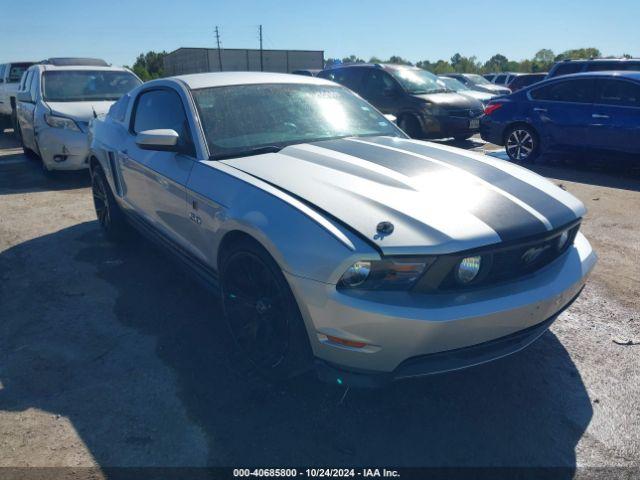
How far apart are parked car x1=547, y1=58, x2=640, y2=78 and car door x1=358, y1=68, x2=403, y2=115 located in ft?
12.1

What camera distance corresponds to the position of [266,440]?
2354 millimetres

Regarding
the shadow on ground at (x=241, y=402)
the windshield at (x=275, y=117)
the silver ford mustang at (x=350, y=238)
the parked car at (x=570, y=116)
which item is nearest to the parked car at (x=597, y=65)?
the parked car at (x=570, y=116)

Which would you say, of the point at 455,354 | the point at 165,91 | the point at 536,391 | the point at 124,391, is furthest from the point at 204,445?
the point at 165,91

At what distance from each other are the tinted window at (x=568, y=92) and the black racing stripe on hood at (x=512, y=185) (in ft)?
19.3

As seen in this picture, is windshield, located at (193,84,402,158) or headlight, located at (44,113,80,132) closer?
windshield, located at (193,84,402,158)

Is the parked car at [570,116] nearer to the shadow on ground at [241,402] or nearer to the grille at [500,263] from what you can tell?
the shadow on ground at [241,402]

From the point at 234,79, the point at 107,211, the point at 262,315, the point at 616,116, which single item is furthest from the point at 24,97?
the point at 616,116

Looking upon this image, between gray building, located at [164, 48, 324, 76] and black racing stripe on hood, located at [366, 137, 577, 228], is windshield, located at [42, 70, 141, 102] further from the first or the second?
gray building, located at [164, 48, 324, 76]

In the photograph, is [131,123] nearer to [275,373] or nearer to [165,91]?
[165,91]

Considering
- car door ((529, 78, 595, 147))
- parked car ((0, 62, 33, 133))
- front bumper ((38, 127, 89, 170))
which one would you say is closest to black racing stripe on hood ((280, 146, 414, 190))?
front bumper ((38, 127, 89, 170))

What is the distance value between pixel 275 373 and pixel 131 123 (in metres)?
2.81

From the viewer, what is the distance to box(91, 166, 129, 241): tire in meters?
4.77

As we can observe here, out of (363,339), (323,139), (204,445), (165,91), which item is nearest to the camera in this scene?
(363,339)

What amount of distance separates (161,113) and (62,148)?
441 centimetres
